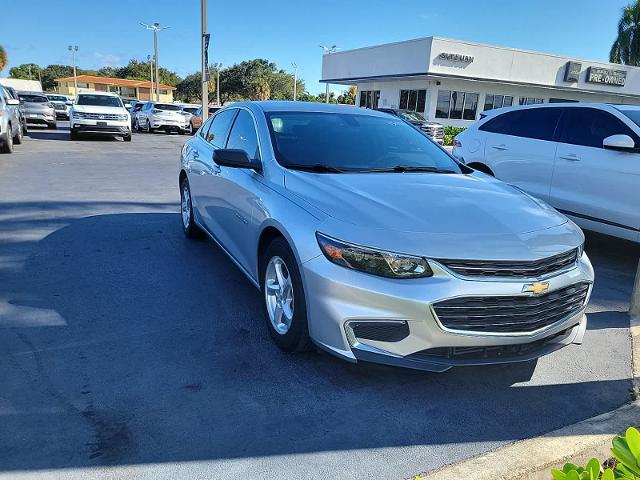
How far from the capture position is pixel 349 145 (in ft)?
13.4

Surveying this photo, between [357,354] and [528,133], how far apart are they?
5113 mm

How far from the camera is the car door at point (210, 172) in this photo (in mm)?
4719

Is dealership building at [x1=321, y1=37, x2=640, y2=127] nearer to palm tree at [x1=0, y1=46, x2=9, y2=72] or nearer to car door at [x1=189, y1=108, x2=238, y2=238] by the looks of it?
car door at [x1=189, y1=108, x2=238, y2=238]

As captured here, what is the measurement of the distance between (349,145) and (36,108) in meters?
22.4

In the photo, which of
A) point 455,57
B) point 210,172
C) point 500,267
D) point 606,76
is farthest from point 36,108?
point 606,76

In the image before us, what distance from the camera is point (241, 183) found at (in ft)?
13.1

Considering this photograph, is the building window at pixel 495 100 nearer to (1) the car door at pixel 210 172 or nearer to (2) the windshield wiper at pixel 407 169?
(1) the car door at pixel 210 172

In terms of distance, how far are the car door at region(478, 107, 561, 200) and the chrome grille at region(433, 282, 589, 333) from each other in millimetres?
3856

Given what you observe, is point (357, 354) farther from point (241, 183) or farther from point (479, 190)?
point (241, 183)

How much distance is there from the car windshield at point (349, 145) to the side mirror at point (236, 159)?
189 mm

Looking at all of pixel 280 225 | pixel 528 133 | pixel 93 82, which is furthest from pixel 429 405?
pixel 93 82

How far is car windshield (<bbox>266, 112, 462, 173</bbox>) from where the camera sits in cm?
381

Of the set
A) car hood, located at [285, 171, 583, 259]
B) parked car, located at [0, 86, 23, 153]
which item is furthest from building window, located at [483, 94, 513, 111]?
car hood, located at [285, 171, 583, 259]

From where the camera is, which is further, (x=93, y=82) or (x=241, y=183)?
(x=93, y=82)
